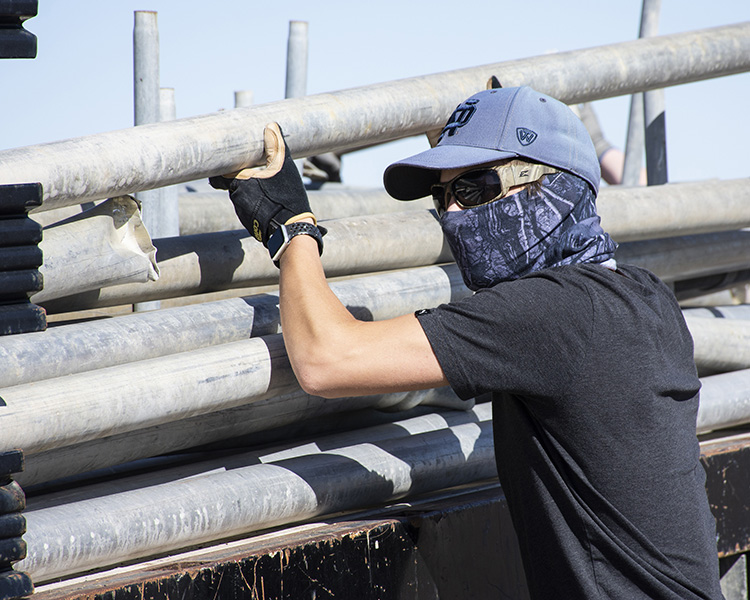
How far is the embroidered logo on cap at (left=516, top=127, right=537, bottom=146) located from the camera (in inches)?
68.4

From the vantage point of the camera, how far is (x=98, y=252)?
1828mm

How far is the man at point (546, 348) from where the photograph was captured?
1.59 metres

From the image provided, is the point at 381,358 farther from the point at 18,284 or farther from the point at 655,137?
the point at 655,137

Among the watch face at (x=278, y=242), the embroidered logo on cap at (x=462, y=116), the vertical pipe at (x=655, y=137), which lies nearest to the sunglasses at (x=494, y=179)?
the embroidered logo on cap at (x=462, y=116)

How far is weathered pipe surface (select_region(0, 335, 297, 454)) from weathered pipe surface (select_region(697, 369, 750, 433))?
1.43 meters

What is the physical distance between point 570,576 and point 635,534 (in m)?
0.15

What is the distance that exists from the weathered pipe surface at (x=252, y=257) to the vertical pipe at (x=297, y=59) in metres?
2.24

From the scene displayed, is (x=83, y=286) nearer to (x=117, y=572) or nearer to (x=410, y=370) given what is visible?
(x=117, y=572)

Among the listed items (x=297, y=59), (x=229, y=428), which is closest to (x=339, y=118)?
(x=229, y=428)

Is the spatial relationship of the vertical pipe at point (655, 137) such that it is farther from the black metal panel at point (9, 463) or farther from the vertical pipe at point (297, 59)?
the black metal panel at point (9, 463)

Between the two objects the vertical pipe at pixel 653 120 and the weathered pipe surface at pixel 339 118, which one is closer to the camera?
the weathered pipe surface at pixel 339 118

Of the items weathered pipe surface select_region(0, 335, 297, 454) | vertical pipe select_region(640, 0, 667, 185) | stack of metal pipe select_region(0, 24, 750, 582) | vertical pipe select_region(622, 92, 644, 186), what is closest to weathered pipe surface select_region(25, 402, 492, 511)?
stack of metal pipe select_region(0, 24, 750, 582)

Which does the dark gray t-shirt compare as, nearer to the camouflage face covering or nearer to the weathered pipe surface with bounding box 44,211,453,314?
the camouflage face covering

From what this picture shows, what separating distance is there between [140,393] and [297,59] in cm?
326
